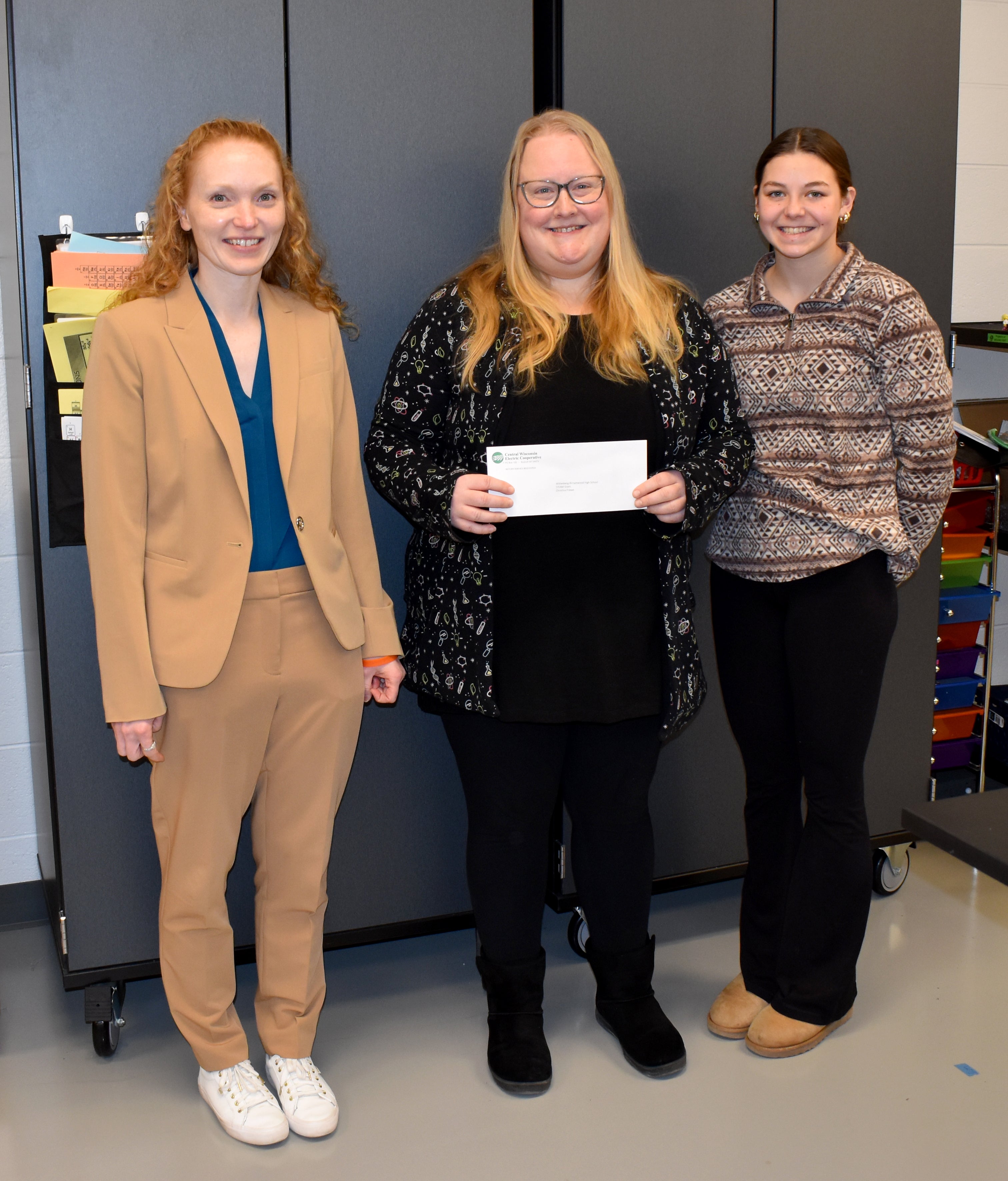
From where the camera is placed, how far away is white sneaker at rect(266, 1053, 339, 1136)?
6.51 feet

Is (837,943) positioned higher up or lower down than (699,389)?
lower down

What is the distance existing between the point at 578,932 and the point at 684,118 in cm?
180

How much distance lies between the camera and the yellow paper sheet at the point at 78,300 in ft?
6.69

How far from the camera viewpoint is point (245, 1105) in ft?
6.51

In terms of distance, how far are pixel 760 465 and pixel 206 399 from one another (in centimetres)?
99

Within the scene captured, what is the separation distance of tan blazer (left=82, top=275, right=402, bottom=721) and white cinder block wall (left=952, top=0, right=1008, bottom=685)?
248 cm

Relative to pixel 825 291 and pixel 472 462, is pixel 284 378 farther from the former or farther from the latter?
pixel 825 291

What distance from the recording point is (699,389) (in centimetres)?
203

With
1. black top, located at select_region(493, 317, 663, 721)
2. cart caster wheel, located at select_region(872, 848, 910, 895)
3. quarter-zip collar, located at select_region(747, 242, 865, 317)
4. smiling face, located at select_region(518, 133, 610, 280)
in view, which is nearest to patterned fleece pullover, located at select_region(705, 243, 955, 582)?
quarter-zip collar, located at select_region(747, 242, 865, 317)

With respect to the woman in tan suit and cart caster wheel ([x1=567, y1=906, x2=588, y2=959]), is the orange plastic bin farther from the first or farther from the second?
the woman in tan suit

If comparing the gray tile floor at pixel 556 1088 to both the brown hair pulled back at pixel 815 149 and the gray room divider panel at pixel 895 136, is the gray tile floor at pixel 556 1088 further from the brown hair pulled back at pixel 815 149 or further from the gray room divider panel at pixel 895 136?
the brown hair pulled back at pixel 815 149

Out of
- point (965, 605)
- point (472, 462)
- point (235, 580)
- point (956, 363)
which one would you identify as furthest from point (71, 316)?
point (956, 363)

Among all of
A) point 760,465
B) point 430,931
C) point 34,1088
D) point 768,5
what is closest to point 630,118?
point 768,5

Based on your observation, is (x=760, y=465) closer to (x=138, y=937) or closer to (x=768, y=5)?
(x=768, y=5)
